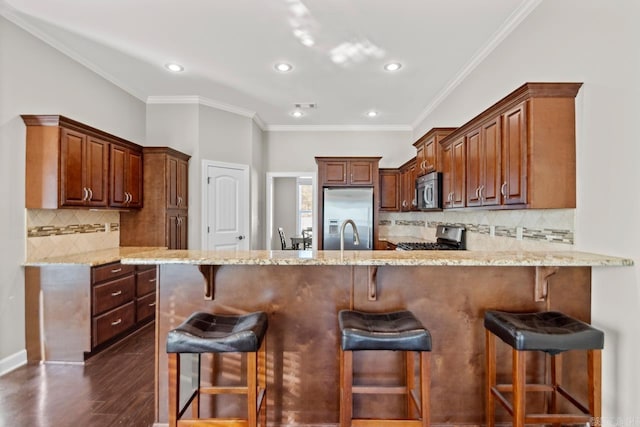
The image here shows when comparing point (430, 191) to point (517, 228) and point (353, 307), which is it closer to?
point (517, 228)

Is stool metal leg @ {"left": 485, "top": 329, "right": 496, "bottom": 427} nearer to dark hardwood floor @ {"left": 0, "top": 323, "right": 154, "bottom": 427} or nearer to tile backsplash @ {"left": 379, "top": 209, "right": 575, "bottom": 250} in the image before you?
tile backsplash @ {"left": 379, "top": 209, "right": 575, "bottom": 250}

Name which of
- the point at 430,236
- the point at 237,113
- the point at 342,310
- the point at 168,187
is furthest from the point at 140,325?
the point at 430,236

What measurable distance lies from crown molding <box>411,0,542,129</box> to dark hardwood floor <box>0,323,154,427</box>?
405 cm

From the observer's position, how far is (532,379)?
2.00 metres

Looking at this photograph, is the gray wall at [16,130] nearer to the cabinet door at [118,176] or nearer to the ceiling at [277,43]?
the ceiling at [277,43]

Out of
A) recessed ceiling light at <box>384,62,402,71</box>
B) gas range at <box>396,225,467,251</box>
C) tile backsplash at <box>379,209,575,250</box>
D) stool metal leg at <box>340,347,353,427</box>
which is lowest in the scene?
stool metal leg at <box>340,347,353,427</box>

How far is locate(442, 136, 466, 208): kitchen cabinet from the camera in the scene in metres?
2.99

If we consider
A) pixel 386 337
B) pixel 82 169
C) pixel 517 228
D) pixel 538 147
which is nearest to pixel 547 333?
pixel 386 337

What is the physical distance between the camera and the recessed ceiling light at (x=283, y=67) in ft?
11.8

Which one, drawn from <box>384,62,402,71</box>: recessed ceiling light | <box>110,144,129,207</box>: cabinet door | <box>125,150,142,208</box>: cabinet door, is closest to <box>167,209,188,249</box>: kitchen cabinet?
<box>125,150,142,208</box>: cabinet door

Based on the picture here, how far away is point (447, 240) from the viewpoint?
4.03m

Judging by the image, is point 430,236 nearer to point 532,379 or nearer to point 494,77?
point 494,77

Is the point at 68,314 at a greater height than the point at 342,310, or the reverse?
the point at 342,310

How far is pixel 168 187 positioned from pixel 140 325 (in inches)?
66.3
